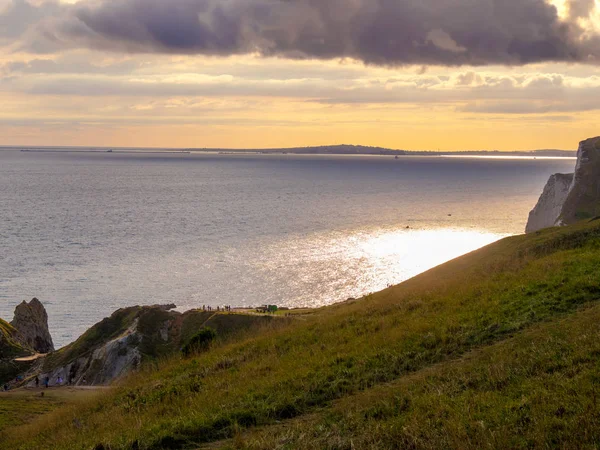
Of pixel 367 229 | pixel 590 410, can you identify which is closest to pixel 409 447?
pixel 590 410

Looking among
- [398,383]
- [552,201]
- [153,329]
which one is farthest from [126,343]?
[552,201]

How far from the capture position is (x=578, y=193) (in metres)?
98.9

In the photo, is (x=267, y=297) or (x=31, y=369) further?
(x=267, y=297)

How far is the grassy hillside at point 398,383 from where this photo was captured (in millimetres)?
10281

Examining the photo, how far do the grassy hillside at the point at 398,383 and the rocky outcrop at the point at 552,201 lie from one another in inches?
3981

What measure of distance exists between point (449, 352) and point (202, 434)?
22.4 ft

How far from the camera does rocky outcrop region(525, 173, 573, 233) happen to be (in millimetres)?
116425

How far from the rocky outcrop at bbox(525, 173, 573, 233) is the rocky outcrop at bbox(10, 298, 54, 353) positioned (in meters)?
92.8

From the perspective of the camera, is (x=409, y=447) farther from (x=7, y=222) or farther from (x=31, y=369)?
(x=7, y=222)

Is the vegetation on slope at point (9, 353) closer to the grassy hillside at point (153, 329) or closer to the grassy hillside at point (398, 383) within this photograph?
the grassy hillside at point (153, 329)

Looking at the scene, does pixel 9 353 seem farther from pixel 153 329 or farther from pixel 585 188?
pixel 585 188

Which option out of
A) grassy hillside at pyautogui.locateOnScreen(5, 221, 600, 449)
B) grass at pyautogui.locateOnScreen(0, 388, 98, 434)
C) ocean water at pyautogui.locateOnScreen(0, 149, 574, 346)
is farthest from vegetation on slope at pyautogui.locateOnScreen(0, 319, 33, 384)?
grassy hillside at pyautogui.locateOnScreen(5, 221, 600, 449)

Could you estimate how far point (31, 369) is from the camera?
52500mm

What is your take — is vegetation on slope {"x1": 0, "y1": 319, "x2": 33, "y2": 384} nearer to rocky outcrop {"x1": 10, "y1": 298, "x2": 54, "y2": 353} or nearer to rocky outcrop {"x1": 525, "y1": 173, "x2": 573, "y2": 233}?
rocky outcrop {"x1": 10, "y1": 298, "x2": 54, "y2": 353}
